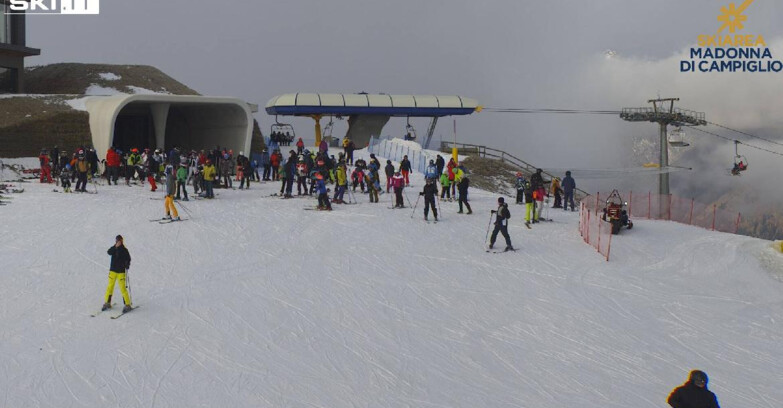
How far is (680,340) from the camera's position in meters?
13.0

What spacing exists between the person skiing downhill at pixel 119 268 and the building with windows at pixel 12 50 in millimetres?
34741

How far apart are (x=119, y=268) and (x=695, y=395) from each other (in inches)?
367

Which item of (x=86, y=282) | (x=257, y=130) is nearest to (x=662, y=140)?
(x=257, y=130)

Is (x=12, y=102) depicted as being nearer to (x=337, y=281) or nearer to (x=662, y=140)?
(x=337, y=281)

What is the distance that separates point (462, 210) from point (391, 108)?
2305cm

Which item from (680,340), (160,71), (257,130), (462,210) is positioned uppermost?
(160,71)

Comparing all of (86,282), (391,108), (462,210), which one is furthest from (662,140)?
(86,282)

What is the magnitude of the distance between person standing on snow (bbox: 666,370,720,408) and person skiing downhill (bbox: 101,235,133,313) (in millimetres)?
9101

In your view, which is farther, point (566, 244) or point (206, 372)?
point (566, 244)

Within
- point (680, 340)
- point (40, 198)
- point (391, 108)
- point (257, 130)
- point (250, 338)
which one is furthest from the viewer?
point (391, 108)

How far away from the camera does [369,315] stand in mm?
13164

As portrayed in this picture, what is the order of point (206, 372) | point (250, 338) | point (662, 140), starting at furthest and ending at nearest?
1. point (662, 140)
2. point (250, 338)
3. point (206, 372)

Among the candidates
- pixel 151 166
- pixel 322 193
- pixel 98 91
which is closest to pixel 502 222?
pixel 322 193

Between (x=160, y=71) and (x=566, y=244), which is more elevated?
(x=160, y=71)
